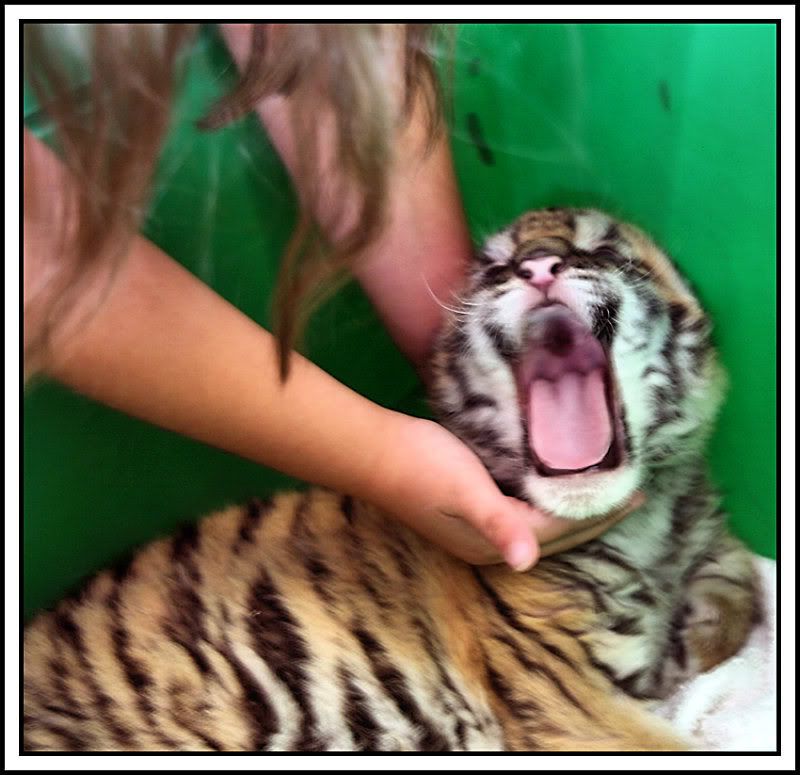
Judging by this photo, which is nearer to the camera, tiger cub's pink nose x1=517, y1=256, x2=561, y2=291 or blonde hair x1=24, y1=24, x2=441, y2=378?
blonde hair x1=24, y1=24, x2=441, y2=378

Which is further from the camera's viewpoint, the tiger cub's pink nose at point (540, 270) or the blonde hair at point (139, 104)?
the tiger cub's pink nose at point (540, 270)

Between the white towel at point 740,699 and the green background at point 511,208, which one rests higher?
the green background at point 511,208

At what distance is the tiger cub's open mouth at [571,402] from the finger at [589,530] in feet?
0.13

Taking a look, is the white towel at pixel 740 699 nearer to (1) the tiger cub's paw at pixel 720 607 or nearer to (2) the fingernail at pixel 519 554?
(1) the tiger cub's paw at pixel 720 607

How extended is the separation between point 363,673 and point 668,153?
0.42 metres

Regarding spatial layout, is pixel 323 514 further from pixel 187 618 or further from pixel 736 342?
pixel 736 342

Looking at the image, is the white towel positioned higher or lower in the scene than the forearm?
lower

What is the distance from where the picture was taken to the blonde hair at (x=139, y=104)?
0.45 meters

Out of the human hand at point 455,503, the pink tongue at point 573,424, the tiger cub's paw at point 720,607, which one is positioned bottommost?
the tiger cub's paw at point 720,607

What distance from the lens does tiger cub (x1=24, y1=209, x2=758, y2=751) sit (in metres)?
0.54

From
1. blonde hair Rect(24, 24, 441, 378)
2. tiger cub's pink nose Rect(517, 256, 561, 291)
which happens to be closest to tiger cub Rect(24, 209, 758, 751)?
tiger cub's pink nose Rect(517, 256, 561, 291)

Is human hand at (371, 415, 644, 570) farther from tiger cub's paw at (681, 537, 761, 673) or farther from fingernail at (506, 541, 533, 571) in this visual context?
tiger cub's paw at (681, 537, 761, 673)

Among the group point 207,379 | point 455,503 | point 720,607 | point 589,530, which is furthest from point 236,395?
point 720,607
